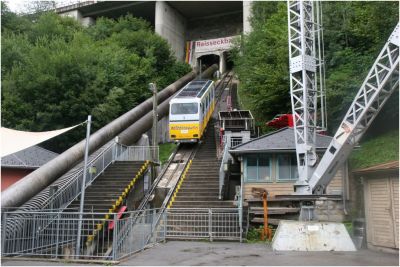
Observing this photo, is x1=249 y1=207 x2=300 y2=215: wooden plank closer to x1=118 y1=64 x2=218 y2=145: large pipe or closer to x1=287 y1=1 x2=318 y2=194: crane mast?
x1=287 y1=1 x2=318 y2=194: crane mast

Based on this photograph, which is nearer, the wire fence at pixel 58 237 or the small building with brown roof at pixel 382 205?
the small building with brown roof at pixel 382 205

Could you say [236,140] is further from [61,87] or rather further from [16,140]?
[16,140]

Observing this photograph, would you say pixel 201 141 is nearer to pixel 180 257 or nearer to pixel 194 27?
Answer: pixel 180 257

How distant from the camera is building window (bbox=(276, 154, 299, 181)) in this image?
16859 millimetres

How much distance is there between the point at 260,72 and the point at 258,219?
1230cm

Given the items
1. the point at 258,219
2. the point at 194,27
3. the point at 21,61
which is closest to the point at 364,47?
the point at 258,219

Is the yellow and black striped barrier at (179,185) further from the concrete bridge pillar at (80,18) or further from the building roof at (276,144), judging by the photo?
the concrete bridge pillar at (80,18)

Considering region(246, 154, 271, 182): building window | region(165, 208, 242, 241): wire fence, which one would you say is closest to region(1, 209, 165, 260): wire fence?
region(165, 208, 242, 241): wire fence

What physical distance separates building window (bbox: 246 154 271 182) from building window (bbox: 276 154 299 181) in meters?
0.43

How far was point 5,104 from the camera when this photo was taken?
81.6 ft

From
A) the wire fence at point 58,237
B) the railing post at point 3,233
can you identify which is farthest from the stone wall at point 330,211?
the railing post at point 3,233

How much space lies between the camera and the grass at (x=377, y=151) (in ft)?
44.9

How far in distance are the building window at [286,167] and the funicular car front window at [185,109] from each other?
9754mm

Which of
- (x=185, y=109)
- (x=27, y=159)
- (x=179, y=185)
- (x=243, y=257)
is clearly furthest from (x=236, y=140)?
(x=243, y=257)
